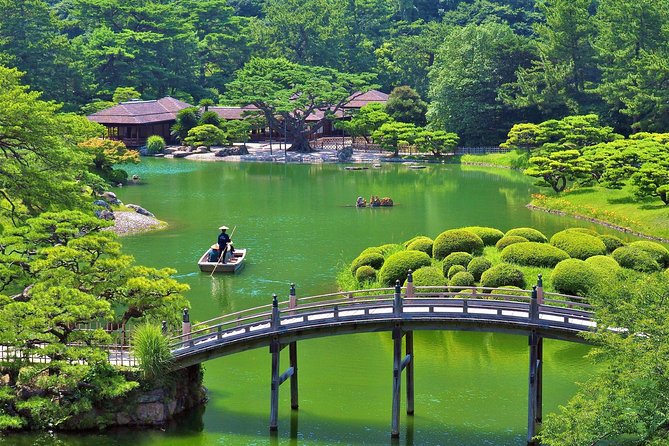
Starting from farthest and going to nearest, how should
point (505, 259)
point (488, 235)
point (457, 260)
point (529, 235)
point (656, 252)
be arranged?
point (488, 235), point (529, 235), point (505, 259), point (656, 252), point (457, 260)

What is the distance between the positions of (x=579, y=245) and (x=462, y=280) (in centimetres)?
613

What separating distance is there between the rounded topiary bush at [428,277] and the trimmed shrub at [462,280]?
0.98ft

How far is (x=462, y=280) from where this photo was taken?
3800 cm

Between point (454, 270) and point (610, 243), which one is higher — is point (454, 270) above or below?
below

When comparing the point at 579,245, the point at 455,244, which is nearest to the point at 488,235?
the point at 455,244

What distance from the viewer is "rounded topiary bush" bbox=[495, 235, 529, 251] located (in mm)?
42812

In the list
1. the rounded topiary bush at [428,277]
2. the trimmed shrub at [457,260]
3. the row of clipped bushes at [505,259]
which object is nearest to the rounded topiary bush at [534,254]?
the row of clipped bushes at [505,259]

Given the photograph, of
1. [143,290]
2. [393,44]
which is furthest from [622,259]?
[393,44]

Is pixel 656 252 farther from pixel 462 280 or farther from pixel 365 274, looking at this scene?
pixel 365 274

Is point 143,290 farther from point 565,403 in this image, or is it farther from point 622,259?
point 622,259

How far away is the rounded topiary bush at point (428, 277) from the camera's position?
37.6 m

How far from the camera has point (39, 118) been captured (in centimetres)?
3500

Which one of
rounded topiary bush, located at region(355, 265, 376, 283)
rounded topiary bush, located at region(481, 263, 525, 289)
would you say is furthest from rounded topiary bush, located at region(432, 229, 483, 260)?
rounded topiary bush, located at region(481, 263, 525, 289)

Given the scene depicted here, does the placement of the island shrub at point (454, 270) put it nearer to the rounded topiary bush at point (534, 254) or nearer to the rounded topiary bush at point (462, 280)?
the rounded topiary bush at point (462, 280)
